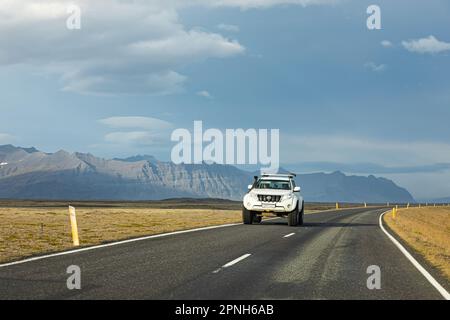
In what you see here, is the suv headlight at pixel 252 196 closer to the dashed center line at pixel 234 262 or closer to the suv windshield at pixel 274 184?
the suv windshield at pixel 274 184

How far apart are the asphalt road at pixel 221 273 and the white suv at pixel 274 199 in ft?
23.5

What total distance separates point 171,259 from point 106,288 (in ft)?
12.2

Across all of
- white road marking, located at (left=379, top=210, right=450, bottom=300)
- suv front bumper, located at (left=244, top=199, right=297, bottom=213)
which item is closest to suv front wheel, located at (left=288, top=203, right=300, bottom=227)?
suv front bumper, located at (left=244, top=199, right=297, bottom=213)

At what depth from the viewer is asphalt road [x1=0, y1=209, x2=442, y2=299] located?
27.4 feet

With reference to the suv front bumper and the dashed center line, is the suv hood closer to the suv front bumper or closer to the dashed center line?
the suv front bumper

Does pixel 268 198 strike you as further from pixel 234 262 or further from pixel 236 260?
pixel 234 262

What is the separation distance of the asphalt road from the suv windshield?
835 cm

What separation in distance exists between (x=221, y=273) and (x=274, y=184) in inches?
567

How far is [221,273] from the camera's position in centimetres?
1031

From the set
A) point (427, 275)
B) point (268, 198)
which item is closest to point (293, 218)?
point (268, 198)

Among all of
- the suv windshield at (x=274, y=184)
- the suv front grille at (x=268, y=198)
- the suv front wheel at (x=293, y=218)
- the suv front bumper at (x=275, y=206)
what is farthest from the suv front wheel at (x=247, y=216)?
the suv front wheel at (x=293, y=218)

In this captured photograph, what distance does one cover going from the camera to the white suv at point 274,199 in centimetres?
2327

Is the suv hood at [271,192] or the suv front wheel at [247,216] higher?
the suv hood at [271,192]
